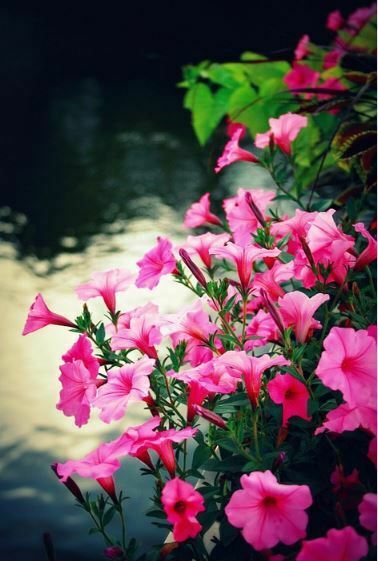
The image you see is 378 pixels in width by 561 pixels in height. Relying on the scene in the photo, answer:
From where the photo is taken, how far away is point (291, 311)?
74 cm

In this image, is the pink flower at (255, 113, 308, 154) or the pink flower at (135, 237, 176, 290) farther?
the pink flower at (255, 113, 308, 154)

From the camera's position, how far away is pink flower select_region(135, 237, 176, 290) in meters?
0.86

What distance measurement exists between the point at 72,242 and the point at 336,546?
2240mm

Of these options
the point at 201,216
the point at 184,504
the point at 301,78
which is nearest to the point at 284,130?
the point at 201,216

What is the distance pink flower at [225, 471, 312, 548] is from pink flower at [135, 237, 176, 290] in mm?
352

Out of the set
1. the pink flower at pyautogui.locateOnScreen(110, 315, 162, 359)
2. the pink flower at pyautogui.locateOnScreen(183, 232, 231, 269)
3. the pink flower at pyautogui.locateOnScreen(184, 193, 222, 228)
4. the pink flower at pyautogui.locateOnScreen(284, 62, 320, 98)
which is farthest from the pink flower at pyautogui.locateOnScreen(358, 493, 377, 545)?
the pink flower at pyautogui.locateOnScreen(284, 62, 320, 98)

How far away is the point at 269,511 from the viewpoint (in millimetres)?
593

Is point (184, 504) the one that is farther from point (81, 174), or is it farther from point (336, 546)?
point (81, 174)

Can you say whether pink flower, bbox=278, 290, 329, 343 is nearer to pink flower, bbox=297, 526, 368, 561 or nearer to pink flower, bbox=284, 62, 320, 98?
pink flower, bbox=297, 526, 368, 561

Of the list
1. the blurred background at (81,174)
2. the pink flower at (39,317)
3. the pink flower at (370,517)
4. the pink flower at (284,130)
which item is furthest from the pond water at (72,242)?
the pink flower at (370,517)

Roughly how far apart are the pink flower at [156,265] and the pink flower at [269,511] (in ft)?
A: 1.15

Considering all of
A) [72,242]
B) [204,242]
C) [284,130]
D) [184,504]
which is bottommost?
[72,242]

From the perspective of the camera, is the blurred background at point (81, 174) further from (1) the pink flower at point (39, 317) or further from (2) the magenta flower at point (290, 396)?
(2) the magenta flower at point (290, 396)

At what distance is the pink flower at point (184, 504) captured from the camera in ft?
1.98
